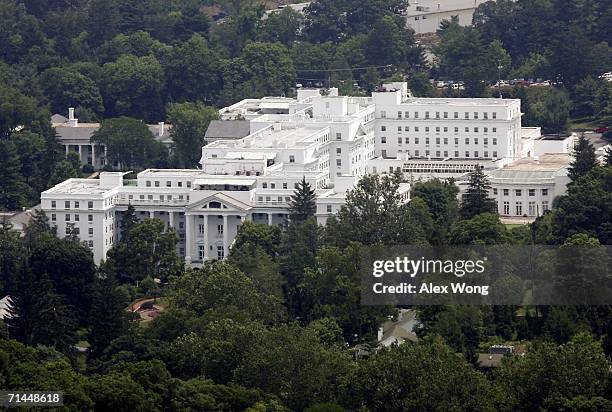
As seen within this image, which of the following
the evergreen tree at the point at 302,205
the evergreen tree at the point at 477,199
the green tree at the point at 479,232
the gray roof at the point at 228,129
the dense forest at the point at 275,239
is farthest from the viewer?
the gray roof at the point at 228,129

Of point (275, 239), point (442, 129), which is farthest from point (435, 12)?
point (275, 239)

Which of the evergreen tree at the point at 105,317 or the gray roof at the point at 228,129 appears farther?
the gray roof at the point at 228,129

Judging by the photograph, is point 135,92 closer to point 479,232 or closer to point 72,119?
point 72,119

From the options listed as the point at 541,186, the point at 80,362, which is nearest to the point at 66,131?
the point at 541,186

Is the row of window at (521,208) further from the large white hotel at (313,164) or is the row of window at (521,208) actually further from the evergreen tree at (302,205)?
the evergreen tree at (302,205)

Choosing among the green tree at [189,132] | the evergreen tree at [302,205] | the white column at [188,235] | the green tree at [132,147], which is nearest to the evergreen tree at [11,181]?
the green tree at [132,147]

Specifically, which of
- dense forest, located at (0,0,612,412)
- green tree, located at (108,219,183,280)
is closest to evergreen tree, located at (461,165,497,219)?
dense forest, located at (0,0,612,412)
